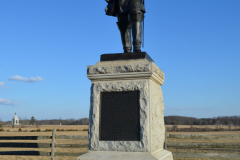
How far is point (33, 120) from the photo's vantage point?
87.6 metres

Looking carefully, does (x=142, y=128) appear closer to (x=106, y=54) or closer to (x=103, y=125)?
(x=103, y=125)

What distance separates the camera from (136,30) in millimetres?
4492

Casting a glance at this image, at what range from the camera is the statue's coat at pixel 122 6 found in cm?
445

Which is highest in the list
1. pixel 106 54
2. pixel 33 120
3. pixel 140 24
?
pixel 140 24

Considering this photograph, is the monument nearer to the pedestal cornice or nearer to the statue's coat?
the pedestal cornice

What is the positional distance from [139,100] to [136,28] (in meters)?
1.45

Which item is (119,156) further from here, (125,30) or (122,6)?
(122,6)

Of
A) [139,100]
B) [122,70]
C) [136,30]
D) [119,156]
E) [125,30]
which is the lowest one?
[119,156]

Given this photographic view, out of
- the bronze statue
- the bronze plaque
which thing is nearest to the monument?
the bronze plaque

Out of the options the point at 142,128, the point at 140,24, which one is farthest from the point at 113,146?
the point at 140,24

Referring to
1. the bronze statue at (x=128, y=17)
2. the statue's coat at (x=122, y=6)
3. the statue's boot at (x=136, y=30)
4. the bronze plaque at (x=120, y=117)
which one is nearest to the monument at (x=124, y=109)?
the bronze plaque at (x=120, y=117)

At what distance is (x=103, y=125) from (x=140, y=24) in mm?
2055

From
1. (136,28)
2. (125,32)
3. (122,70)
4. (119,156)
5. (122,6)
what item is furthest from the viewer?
(125,32)

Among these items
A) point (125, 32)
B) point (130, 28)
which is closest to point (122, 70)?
point (125, 32)
